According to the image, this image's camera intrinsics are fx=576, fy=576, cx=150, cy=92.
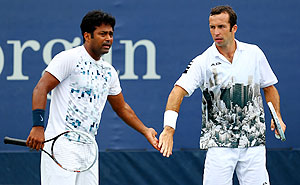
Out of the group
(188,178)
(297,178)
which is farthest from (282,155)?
(188,178)

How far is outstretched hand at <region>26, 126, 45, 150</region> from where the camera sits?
3.70 m

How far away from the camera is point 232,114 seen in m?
4.19

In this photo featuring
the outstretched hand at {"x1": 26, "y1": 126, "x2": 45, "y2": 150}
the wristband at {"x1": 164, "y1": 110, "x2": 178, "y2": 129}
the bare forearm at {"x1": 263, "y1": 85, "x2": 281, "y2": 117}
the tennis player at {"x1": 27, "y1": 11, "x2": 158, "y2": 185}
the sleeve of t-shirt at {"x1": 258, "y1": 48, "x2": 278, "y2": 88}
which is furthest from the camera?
the bare forearm at {"x1": 263, "y1": 85, "x2": 281, "y2": 117}

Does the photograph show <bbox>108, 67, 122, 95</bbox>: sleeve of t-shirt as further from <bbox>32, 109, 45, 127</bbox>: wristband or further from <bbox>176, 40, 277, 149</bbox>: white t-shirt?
<bbox>32, 109, 45, 127</bbox>: wristband

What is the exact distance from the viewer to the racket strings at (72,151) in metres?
3.84

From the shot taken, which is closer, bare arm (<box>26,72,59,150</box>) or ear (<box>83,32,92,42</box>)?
bare arm (<box>26,72,59,150</box>)

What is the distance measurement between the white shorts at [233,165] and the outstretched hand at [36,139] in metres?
1.25

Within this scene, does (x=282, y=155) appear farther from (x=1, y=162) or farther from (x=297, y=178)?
(x=1, y=162)

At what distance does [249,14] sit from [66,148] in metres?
2.58

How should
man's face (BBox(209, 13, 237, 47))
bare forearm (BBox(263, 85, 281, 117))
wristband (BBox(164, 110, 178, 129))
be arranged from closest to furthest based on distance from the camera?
wristband (BBox(164, 110, 178, 129)) < man's face (BBox(209, 13, 237, 47)) < bare forearm (BBox(263, 85, 281, 117))

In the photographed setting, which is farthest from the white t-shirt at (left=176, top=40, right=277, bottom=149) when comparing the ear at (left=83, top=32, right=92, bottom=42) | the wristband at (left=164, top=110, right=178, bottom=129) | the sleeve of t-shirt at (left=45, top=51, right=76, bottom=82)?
the sleeve of t-shirt at (left=45, top=51, right=76, bottom=82)

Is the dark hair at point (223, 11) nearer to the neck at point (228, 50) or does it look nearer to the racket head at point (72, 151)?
the neck at point (228, 50)

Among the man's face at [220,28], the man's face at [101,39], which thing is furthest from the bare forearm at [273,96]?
the man's face at [101,39]

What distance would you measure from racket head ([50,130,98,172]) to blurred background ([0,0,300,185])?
5.59 feet
